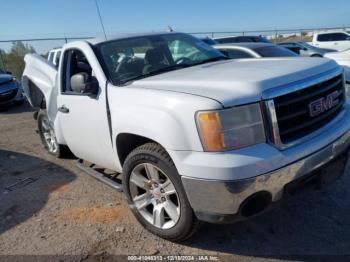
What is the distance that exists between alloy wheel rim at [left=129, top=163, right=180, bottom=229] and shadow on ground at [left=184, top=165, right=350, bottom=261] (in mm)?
319

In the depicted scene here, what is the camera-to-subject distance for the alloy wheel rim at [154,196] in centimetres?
324

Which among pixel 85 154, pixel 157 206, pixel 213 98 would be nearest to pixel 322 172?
pixel 213 98

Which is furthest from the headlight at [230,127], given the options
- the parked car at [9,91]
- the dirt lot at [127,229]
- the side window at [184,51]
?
the parked car at [9,91]

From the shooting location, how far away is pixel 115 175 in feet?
→ 16.1

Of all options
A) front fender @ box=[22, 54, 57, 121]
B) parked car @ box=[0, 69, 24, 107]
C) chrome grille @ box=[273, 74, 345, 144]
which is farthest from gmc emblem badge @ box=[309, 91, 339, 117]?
parked car @ box=[0, 69, 24, 107]

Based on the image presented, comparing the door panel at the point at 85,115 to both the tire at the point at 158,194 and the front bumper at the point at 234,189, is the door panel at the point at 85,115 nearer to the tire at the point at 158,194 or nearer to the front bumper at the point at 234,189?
the tire at the point at 158,194

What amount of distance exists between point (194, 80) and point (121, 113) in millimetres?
726

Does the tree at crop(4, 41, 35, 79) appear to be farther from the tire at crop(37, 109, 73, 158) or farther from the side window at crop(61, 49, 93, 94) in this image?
the side window at crop(61, 49, 93, 94)

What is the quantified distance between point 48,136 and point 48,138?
0.04m

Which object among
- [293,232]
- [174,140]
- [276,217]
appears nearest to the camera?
[174,140]

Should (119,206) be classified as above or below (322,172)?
below

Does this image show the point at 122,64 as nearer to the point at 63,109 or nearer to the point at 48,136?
the point at 63,109

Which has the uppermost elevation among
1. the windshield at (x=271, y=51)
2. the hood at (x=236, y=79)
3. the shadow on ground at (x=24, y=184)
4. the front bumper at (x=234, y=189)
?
the hood at (x=236, y=79)

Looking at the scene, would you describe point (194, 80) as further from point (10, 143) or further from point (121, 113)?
point (10, 143)
